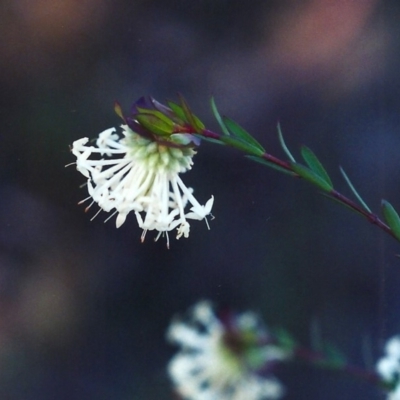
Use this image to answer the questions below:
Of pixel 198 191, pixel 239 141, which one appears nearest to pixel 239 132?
pixel 239 141

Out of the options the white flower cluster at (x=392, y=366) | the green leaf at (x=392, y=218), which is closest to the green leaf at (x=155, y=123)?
the green leaf at (x=392, y=218)

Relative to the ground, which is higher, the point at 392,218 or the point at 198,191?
the point at 198,191

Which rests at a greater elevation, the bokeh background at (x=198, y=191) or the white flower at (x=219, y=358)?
the bokeh background at (x=198, y=191)

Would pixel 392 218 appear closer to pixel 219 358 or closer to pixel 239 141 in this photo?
pixel 239 141

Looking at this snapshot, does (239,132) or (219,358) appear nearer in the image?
(239,132)

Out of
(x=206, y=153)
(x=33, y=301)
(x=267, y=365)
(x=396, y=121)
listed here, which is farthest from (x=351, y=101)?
(x=33, y=301)

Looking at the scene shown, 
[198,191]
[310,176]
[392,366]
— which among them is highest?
[198,191]

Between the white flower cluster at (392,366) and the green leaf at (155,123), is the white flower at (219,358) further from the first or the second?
the green leaf at (155,123)
